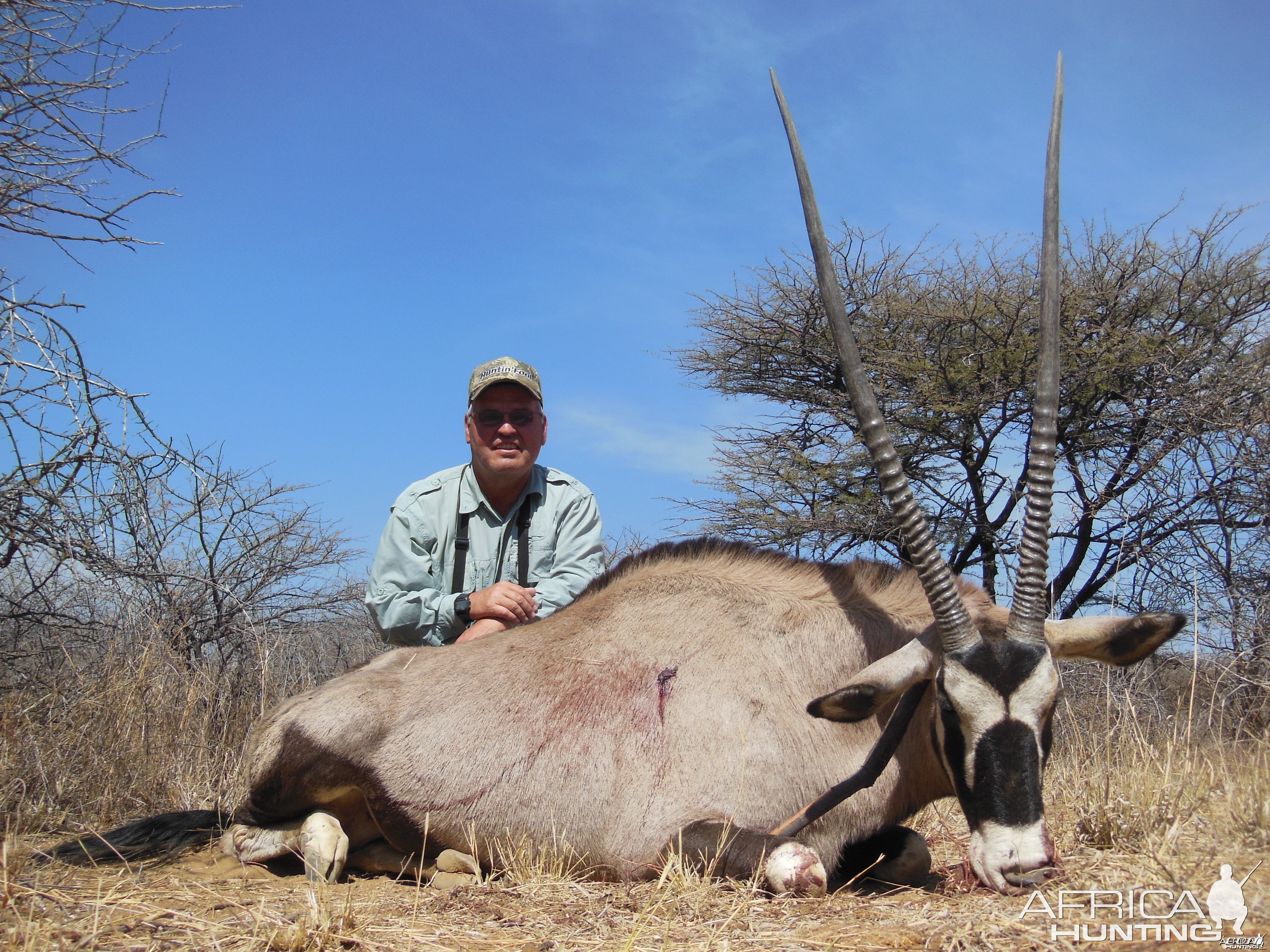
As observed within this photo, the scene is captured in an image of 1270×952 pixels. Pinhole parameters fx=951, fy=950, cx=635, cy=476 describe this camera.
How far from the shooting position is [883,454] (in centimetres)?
387

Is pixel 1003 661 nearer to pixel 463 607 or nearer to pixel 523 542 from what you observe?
pixel 463 607

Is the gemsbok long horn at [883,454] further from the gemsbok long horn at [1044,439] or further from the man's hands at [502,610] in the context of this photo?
the man's hands at [502,610]

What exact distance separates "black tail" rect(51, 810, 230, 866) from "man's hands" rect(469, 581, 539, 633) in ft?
5.20

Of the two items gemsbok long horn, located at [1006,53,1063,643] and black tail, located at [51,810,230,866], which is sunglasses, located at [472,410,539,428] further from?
gemsbok long horn, located at [1006,53,1063,643]

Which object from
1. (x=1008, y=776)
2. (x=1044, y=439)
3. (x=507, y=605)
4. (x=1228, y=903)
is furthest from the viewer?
(x=507, y=605)

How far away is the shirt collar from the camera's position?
5.79 metres

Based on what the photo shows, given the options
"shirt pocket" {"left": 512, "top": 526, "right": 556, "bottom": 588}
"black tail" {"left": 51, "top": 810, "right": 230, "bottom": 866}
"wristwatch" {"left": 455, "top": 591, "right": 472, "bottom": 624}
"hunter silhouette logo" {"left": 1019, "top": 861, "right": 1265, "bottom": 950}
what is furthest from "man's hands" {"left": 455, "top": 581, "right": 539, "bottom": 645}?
"hunter silhouette logo" {"left": 1019, "top": 861, "right": 1265, "bottom": 950}

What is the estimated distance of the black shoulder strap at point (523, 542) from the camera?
5.68 m

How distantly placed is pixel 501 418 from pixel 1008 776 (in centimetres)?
359

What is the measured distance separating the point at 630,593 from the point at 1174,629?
7.52 feet

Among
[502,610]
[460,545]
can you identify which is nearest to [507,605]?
[502,610]

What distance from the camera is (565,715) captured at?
4.12 m

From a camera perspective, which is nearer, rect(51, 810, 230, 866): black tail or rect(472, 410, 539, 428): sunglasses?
rect(51, 810, 230, 866): black tail

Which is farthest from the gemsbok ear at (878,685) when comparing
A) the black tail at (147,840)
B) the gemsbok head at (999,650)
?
the black tail at (147,840)
